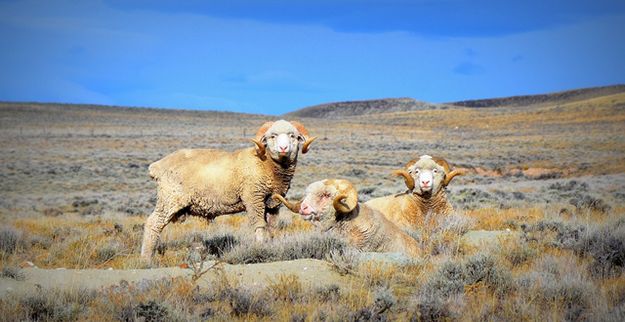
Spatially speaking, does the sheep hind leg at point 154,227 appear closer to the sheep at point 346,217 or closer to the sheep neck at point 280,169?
the sheep neck at point 280,169

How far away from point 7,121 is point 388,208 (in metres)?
73.0

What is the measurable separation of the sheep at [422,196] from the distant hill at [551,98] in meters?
133

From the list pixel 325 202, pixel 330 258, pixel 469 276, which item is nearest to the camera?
pixel 469 276

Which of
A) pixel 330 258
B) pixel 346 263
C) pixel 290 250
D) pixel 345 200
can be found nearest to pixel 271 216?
pixel 290 250

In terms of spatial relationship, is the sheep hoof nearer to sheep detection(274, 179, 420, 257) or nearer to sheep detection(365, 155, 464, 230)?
sheep detection(274, 179, 420, 257)

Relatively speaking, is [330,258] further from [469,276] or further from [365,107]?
[365,107]

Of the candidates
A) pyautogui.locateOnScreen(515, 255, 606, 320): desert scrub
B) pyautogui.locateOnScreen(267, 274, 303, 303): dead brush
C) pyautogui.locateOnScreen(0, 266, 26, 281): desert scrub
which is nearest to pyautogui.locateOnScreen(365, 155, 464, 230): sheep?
pyautogui.locateOnScreen(515, 255, 606, 320): desert scrub

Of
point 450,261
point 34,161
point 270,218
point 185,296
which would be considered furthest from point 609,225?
point 34,161

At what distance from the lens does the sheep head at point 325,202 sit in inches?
341

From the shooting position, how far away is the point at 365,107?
167m

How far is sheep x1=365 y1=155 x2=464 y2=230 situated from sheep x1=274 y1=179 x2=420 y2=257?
8.38 feet

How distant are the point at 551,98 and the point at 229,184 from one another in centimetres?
15470

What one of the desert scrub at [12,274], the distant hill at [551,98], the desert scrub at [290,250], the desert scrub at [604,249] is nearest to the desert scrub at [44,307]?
the desert scrub at [12,274]

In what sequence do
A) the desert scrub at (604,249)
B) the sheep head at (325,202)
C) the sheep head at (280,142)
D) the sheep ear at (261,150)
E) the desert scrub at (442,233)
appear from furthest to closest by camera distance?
the sheep ear at (261,150) < the sheep head at (280,142) < the desert scrub at (442,233) < the sheep head at (325,202) < the desert scrub at (604,249)
